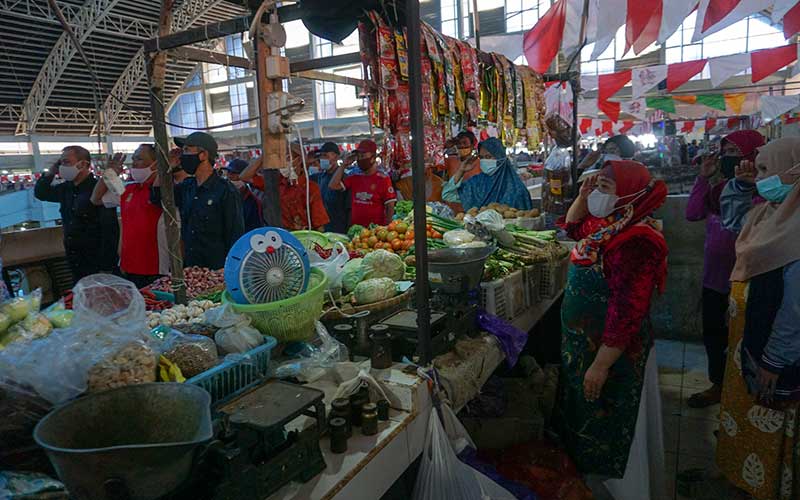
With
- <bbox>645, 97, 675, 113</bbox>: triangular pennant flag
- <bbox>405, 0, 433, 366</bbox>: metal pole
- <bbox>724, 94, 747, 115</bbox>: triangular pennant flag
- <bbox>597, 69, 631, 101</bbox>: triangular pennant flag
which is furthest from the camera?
<bbox>724, 94, 747, 115</bbox>: triangular pennant flag

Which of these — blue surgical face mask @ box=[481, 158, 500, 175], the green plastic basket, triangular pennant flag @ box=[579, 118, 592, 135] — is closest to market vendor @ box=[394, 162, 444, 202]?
blue surgical face mask @ box=[481, 158, 500, 175]

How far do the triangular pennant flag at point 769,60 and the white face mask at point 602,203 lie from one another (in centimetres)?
837

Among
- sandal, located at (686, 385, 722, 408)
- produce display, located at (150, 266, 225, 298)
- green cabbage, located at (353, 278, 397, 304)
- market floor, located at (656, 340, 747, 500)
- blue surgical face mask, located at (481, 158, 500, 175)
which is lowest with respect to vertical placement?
market floor, located at (656, 340, 747, 500)

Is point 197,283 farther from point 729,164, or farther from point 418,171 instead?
point 729,164

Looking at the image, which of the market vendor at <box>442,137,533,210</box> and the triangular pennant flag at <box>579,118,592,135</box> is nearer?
the market vendor at <box>442,137,533,210</box>

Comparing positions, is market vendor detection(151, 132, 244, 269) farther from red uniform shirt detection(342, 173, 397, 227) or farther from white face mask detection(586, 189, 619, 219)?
white face mask detection(586, 189, 619, 219)

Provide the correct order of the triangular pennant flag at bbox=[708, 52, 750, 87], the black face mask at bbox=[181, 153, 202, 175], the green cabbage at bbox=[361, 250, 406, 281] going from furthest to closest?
the triangular pennant flag at bbox=[708, 52, 750, 87], the black face mask at bbox=[181, 153, 202, 175], the green cabbage at bbox=[361, 250, 406, 281]

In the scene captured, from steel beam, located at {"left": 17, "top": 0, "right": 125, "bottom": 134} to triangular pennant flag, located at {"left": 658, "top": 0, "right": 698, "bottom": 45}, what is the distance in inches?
609

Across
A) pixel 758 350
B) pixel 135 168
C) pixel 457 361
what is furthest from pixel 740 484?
pixel 135 168

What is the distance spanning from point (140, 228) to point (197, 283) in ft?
4.40

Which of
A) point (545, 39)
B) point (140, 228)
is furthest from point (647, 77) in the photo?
point (140, 228)

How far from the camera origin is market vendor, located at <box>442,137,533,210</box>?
4.39m

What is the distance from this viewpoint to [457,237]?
299 centimetres

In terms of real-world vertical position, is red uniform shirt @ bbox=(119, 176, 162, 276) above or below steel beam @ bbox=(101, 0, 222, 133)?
below
